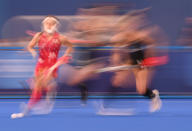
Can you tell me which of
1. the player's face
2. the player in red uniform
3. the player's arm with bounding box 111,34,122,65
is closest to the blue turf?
the player in red uniform

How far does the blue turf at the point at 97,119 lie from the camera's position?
4.74 meters

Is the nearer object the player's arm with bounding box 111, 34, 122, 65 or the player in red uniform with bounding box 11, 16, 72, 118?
the player in red uniform with bounding box 11, 16, 72, 118

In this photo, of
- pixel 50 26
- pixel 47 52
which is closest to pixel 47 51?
pixel 47 52

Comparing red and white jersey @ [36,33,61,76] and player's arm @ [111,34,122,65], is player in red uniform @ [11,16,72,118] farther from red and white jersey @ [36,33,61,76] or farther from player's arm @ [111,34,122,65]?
player's arm @ [111,34,122,65]

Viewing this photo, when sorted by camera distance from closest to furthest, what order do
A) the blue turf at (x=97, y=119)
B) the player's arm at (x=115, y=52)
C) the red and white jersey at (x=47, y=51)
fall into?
the blue turf at (x=97, y=119) → the red and white jersey at (x=47, y=51) → the player's arm at (x=115, y=52)

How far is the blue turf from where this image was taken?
187 inches

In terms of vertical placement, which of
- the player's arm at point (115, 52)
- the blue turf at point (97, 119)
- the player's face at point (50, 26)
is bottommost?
the blue turf at point (97, 119)

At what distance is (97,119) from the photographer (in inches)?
209

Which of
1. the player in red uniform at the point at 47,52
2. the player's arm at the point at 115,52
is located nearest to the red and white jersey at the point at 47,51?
the player in red uniform at the point at 47,52

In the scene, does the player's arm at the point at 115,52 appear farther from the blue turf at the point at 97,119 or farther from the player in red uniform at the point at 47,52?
the player in red uniform at the point at 47,52

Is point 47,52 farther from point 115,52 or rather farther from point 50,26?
point 115,52

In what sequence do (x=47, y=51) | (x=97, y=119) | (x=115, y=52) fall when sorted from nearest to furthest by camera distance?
(x=47, y=51), (x=97, y=119), (x=115, y=52)

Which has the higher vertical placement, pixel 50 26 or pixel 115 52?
pixel 50 26

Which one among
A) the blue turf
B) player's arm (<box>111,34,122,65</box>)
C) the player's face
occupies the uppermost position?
the player's face
